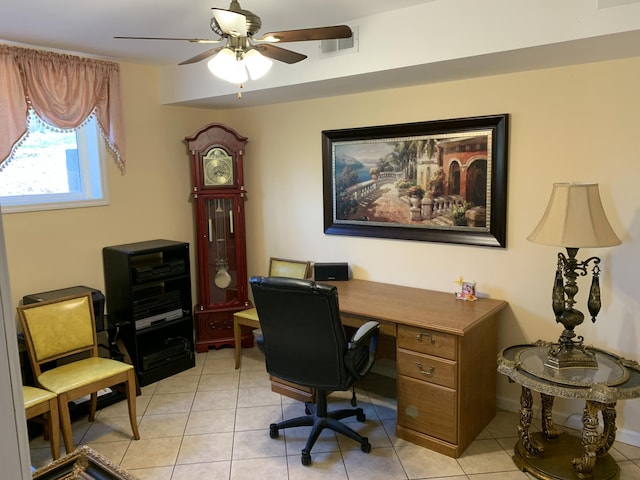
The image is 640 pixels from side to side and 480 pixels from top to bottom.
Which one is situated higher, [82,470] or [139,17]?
[139,17]

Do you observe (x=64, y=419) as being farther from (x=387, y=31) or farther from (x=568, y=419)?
(x=568, y=419)

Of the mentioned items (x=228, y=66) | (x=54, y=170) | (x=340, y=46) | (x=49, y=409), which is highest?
(x=340, y=46)

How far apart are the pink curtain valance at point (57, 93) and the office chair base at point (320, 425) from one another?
231cm

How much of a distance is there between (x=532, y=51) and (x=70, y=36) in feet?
8.77

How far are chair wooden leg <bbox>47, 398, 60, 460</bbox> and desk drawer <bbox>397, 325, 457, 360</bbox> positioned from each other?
6.17 ft

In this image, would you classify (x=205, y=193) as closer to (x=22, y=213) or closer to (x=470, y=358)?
(x=22, y=213)

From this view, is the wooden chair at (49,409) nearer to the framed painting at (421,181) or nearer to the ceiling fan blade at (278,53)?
the ceiling fan blade at (278,53)

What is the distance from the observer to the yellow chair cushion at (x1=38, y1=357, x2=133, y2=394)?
8.77 feet

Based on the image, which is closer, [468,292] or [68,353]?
[68,353]

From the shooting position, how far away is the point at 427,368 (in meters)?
2.74

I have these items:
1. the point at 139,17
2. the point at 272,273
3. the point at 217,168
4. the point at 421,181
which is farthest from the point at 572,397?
the point at 217,168

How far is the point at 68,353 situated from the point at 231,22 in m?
2.21

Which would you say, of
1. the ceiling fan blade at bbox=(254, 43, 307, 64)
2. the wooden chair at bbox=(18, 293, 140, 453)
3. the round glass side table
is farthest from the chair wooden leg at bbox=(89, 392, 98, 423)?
the round glass side table

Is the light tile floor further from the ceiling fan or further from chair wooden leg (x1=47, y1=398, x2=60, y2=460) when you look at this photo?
the ceiling fan
